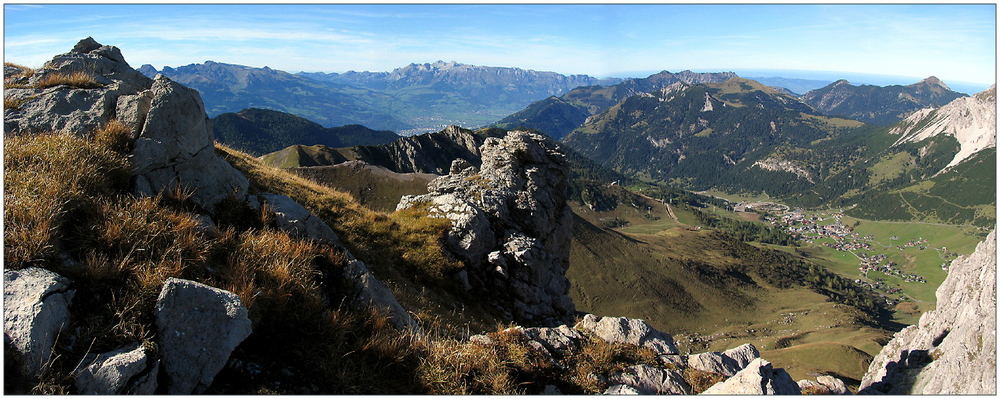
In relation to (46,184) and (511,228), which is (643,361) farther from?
(511,228)

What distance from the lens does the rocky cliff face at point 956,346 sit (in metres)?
31.3

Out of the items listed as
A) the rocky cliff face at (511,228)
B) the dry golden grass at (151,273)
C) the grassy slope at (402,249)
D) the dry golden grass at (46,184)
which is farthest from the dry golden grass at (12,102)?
the rocky cliff face at (511,228)

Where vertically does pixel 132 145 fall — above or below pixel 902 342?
above

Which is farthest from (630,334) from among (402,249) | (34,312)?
(34,312)

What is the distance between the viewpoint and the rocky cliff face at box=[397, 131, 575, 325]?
25406mm

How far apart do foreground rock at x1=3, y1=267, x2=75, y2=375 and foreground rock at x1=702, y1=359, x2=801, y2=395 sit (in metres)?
12.5

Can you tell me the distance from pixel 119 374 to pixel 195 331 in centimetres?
109

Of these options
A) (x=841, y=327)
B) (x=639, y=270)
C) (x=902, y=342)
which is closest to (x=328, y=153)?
(x=639, y=270)

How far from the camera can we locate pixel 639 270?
152 m

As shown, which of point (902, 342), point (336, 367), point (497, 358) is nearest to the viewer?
point (336, 367)

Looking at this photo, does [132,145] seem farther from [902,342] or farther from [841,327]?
[841,327]

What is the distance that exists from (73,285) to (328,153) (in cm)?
20275

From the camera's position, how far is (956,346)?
34.8m

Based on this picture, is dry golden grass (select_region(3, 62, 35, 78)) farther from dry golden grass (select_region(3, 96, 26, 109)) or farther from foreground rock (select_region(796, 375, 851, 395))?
foreground rock (select_region(796, 375, 851, 395))
